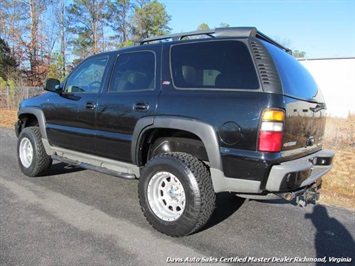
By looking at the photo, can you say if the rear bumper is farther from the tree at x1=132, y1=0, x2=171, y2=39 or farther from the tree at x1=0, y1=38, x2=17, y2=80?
the tree at x1=132, y1=0, x2=171, y2=39

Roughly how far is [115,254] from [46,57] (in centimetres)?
3192

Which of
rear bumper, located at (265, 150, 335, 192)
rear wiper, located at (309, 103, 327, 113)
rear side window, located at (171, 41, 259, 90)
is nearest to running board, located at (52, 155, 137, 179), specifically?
rear side window, located at (171, 41, 259, 90)

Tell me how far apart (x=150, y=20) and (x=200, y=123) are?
3885 centimetres

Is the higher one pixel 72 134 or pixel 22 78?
pixel 22 78

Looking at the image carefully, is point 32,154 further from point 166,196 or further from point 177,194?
point 177,194

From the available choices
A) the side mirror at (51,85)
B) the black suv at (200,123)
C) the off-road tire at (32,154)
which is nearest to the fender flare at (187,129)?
the black suv at (200,123)

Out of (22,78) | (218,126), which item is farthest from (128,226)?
(22,78)

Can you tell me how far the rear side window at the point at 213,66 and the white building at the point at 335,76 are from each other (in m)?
29.3

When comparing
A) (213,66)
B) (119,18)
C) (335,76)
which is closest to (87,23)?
(119,18)

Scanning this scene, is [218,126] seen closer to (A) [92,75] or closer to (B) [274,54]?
(B) [274,54]

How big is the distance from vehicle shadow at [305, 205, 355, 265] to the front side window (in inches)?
128

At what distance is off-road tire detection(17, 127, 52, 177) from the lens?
5.05m

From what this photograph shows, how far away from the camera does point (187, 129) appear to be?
3.10 meters

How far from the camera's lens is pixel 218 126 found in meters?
2.92
